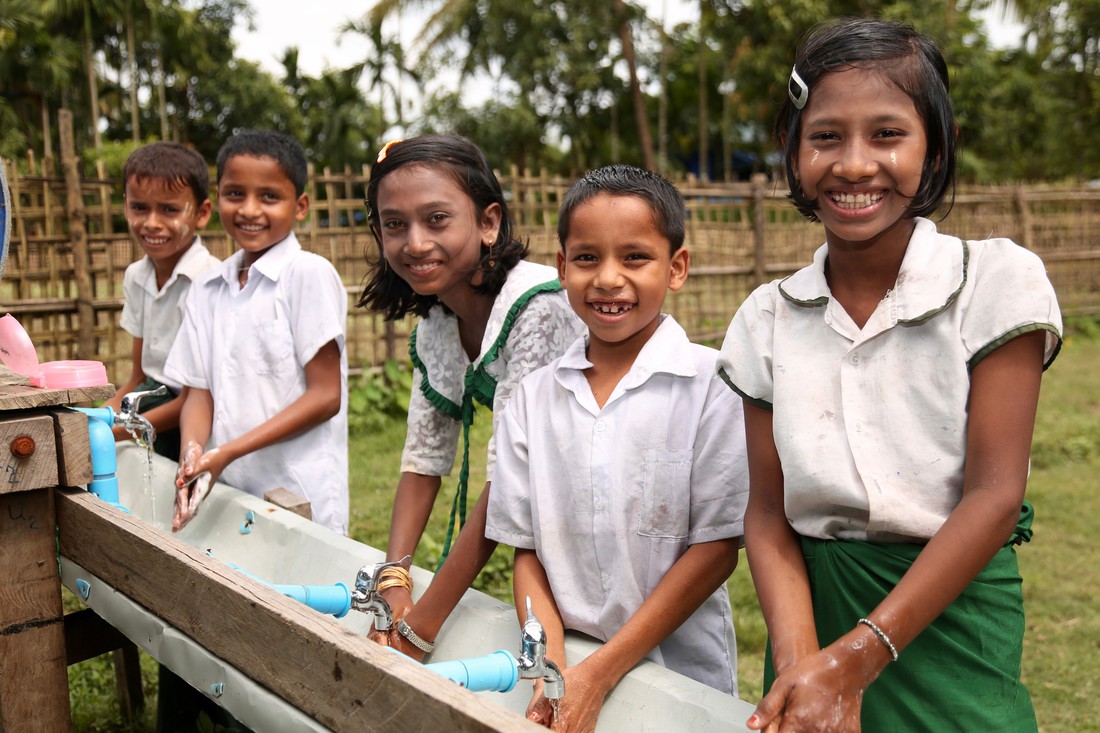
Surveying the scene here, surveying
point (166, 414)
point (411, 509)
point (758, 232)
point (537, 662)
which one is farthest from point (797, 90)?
point (758, 232)

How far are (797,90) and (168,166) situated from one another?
2.25m

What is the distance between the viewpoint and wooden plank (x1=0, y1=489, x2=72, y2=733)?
179 centimetres

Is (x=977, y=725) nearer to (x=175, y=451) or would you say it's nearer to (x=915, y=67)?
(x=915, y=67)

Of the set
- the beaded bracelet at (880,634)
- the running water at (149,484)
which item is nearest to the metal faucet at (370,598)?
the beaded bracelet at (880,634)

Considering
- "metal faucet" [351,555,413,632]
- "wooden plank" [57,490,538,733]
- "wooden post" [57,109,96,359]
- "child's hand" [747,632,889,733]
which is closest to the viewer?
"wooden plank" [57,490,538,733]

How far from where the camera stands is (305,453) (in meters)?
2.72

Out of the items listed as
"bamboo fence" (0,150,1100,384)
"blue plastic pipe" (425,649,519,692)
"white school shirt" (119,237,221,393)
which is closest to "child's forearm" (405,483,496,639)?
"blue plastic pipe" (425,649,519,692)

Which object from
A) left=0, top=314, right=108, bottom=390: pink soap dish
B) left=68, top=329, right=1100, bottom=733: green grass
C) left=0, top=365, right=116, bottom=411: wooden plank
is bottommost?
left=68, top=329, right=1100, bottom=733: green grass

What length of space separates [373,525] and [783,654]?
136 inches

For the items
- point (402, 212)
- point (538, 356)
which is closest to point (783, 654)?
point (538, 356)

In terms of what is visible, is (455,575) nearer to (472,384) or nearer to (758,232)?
(472,384)

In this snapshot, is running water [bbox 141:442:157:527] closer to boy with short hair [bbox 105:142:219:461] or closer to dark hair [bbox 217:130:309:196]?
boy with short hair [bbox 105:142:219:461]

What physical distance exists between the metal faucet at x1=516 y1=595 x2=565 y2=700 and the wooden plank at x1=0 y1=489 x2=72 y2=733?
1035 millimetres

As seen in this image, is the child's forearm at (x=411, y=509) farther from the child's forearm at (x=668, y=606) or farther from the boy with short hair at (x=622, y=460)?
the child's forearm at (x=668, y=606)
